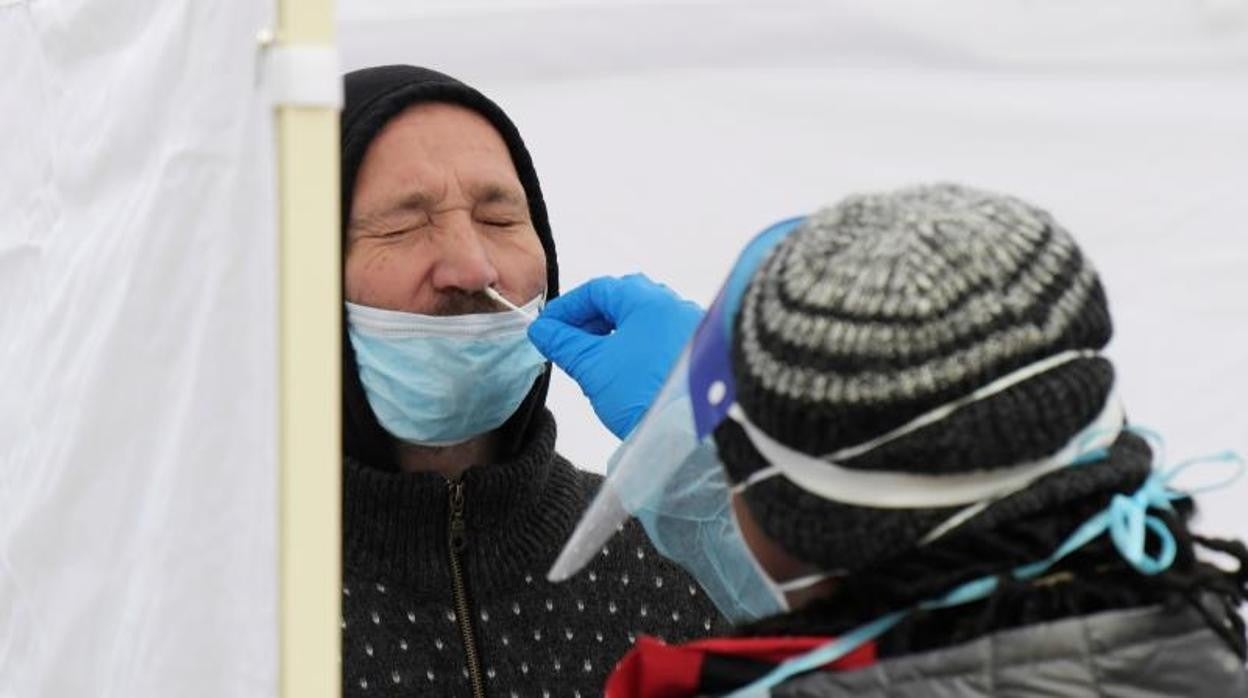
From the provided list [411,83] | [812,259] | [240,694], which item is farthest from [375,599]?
[812,259]

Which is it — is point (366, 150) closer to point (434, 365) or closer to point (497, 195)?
point (497, 195)

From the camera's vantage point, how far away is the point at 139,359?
150 centimetres

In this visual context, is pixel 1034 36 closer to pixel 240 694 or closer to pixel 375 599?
pixel 375 599

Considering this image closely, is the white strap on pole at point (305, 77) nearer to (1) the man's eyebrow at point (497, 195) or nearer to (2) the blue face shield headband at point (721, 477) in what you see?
(2) the blue face shield headband at point (721, 477)

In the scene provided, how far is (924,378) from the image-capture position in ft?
4.19

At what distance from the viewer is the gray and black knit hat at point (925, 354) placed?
1282mm

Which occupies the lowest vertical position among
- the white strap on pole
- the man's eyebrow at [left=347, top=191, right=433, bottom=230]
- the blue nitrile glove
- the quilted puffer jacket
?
the quilted puffer jacket

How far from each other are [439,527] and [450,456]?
0.11 m

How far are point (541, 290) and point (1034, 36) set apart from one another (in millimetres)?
668

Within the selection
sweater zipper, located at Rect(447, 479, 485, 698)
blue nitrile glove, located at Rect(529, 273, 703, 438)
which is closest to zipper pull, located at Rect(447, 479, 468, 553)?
sweater zipper, located at Rect(447, 479, 485, 698)

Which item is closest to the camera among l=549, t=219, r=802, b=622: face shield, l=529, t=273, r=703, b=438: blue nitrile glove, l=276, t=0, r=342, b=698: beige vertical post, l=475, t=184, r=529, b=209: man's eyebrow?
l=276, t=0, r=342, b=698: beige vertical post

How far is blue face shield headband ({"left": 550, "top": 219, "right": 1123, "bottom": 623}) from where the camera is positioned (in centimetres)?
131

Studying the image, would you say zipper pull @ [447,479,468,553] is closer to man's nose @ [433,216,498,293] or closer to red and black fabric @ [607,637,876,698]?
man's nose @ [433,216,498,293]

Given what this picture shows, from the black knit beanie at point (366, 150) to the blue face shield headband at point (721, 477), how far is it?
1.65 feet
